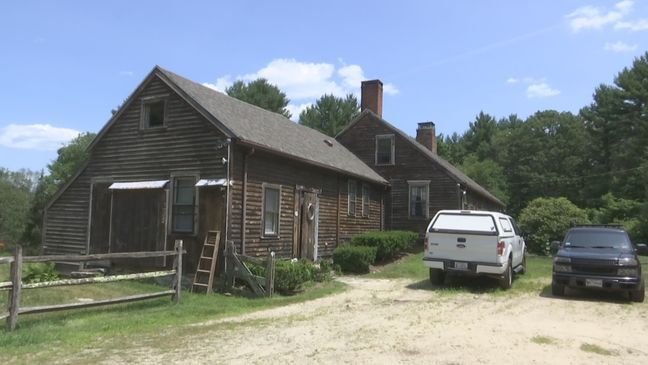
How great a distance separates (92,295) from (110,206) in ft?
14.2

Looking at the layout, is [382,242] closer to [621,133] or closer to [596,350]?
[596,350]

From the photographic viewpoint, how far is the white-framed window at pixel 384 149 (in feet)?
94.7

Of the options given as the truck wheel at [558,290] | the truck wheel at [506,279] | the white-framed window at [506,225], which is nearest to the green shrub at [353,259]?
the white-framed window at [506,225]

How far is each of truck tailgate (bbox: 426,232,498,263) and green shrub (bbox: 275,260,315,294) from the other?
3364 mm

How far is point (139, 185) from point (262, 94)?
4332 cm

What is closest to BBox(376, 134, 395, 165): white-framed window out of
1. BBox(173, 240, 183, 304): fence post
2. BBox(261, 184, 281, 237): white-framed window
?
BBox(261, 184, 281, 237): white-framed window

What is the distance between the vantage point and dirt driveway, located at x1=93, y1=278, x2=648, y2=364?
6797 mm

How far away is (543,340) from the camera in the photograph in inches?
309

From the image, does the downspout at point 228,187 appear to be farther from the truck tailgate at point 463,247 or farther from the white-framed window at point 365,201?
the white-framed window at point 365,201

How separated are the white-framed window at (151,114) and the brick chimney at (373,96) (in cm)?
1596

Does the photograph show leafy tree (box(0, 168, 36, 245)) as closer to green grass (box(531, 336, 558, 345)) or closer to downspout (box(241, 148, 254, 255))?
downspout (box(241, 148, 254, 255))

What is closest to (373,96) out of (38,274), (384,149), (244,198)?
(384,149)

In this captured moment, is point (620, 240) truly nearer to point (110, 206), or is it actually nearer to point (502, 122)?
point (110, 206)

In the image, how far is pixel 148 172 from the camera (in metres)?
16.0
